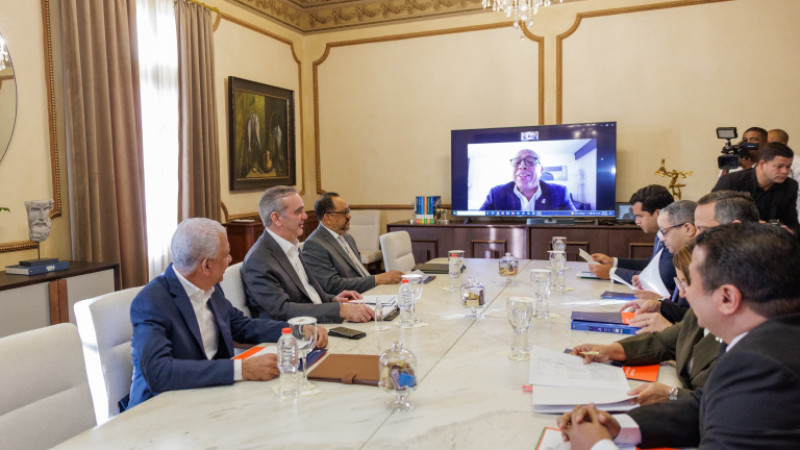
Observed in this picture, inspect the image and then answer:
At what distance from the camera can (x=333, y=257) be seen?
137 inches

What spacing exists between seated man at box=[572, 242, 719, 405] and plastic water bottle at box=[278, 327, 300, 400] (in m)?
0.87

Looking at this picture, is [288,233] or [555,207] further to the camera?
[555,207]

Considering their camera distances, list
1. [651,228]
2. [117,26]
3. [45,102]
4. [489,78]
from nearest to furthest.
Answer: [651,228]
[45,102]
[117,26]
[489,78]

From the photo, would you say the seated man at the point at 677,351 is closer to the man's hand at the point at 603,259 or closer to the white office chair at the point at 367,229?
the man's hand at the point at 603,259

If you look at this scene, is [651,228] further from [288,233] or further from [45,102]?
[45,102]

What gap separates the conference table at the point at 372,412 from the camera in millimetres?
1299

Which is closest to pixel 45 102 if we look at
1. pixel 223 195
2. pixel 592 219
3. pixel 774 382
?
Result: pixel 223 195

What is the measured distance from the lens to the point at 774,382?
0.98 meters

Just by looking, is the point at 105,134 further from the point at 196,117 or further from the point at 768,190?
the point at 768,190

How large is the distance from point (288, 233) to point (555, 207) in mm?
3534

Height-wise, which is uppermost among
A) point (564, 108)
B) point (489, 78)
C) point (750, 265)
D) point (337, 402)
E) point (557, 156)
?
point (489, 78)

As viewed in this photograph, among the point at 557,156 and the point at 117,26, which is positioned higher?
the point at 117,26

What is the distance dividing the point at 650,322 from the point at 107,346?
191 centimetres

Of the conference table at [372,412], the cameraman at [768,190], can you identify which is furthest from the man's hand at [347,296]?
the cameraman at [768,190]
